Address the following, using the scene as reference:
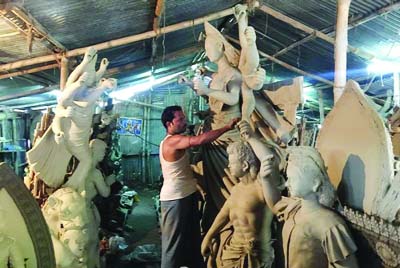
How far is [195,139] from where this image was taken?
383cm

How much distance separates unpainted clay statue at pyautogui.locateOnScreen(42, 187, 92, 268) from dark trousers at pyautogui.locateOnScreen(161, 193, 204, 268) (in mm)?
767

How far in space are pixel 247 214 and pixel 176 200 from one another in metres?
0.93

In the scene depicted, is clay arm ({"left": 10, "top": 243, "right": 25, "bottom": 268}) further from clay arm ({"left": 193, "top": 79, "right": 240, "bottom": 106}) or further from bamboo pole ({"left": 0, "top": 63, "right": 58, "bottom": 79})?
bamboo pole ({"left": 0, "top": 63, "right": 58, "bottom": 79})

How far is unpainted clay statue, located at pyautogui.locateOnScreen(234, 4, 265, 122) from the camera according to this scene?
4016mm

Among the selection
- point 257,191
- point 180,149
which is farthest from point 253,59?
point 257,191

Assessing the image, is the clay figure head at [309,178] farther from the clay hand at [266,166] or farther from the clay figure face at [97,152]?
the clay figure face at [97,152]

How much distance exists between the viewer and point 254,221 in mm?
3404

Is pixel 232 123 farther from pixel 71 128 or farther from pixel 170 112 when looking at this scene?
pixel 71 128

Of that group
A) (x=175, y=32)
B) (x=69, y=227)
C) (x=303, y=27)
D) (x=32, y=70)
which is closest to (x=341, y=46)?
(x=303, y=27)

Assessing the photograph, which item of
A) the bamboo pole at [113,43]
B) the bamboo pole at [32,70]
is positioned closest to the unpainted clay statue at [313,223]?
the bamboo pole at [113,43]

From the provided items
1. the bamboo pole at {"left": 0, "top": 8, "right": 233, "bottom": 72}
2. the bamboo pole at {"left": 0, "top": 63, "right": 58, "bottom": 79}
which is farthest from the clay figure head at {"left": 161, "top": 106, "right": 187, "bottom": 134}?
the bamboo pole at {"left": 0, "top": 63, "right": 58, "bottom": 79}

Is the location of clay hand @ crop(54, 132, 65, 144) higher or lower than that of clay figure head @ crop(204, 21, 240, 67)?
lower

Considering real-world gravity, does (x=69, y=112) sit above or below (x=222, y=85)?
below

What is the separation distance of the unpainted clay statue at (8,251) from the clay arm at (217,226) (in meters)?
1.43
